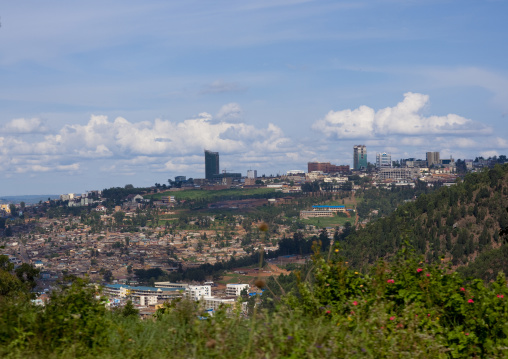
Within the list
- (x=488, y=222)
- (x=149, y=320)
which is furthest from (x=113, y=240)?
(x=149, y=320)

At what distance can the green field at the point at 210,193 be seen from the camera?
17338cm

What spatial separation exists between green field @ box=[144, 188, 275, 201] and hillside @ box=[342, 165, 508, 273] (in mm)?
103328

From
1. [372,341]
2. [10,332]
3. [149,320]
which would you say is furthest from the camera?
[149,320]

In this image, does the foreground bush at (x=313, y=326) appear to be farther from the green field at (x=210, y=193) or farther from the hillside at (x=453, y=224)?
the green field at (x=210, y=193)

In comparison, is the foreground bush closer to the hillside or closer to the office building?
the hillside

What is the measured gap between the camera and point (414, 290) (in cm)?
564

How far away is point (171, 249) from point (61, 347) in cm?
11567

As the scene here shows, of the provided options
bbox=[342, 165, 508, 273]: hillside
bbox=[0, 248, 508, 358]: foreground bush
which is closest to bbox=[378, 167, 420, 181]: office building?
bbox=[342, 165, 508, 273]: hillside

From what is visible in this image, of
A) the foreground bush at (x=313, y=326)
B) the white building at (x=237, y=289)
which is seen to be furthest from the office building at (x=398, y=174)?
the foreground bush at (x=313, y=326)

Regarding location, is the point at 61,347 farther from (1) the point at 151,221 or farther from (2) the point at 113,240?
(1) the point at 151,221

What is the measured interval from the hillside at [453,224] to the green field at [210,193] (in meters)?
103

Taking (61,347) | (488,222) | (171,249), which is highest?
(61,347)

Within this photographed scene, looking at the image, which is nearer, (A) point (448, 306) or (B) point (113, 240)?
(A) point (448, 306)

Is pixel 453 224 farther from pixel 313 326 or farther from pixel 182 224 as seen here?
pixel 182 224
